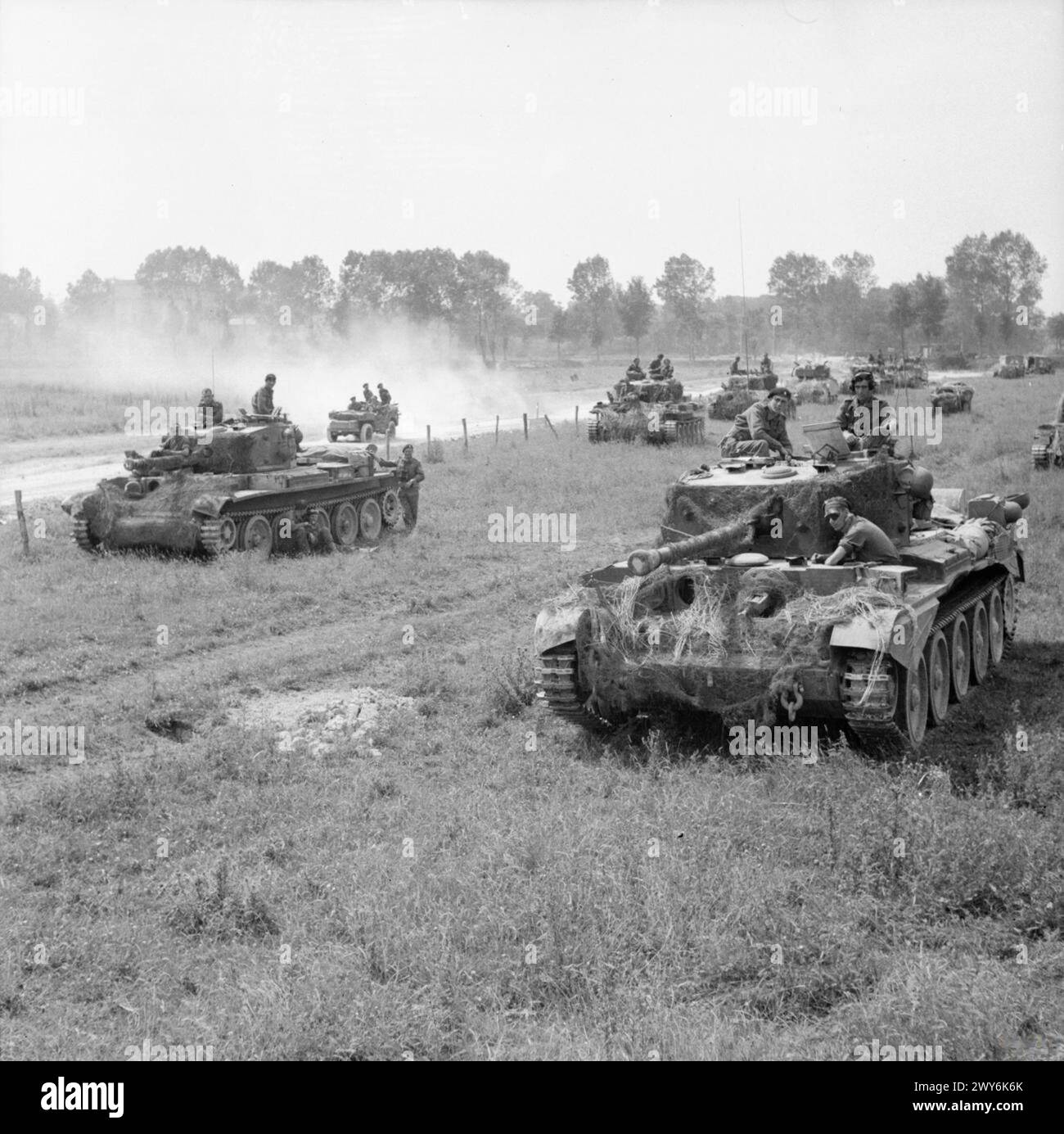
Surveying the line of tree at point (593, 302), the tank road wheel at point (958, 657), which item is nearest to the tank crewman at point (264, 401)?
the tank road wheel at point (958, 657)

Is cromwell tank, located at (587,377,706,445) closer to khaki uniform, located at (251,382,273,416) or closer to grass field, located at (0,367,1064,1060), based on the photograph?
khaki uniform, located at (251,382,273,416)

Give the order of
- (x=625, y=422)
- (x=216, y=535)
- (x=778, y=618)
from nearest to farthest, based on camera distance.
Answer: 1. (x=778, y=618)
2. (x=216, y=535)
3. (x=625, y=422)

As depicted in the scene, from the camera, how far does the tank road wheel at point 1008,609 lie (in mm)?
12844

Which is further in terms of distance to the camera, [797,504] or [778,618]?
[797,504]

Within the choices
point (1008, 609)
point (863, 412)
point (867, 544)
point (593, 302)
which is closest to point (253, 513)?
point (863, 412)

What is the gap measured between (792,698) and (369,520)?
13.1 metres

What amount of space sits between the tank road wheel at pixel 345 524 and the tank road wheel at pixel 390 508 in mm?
1014

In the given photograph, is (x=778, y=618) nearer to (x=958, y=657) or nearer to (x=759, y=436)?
(x=958, y=657)

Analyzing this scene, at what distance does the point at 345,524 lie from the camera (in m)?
20.6

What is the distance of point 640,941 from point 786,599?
4.00 meters

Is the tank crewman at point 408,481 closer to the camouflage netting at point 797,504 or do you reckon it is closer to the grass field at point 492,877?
the grass field at point 492,877

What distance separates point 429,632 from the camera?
46.5ft

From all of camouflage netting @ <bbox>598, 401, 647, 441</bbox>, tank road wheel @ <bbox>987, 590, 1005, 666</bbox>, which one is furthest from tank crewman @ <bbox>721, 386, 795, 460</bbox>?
camouflage netting @ <bbox>598, 401, 647, 441</bbox>
